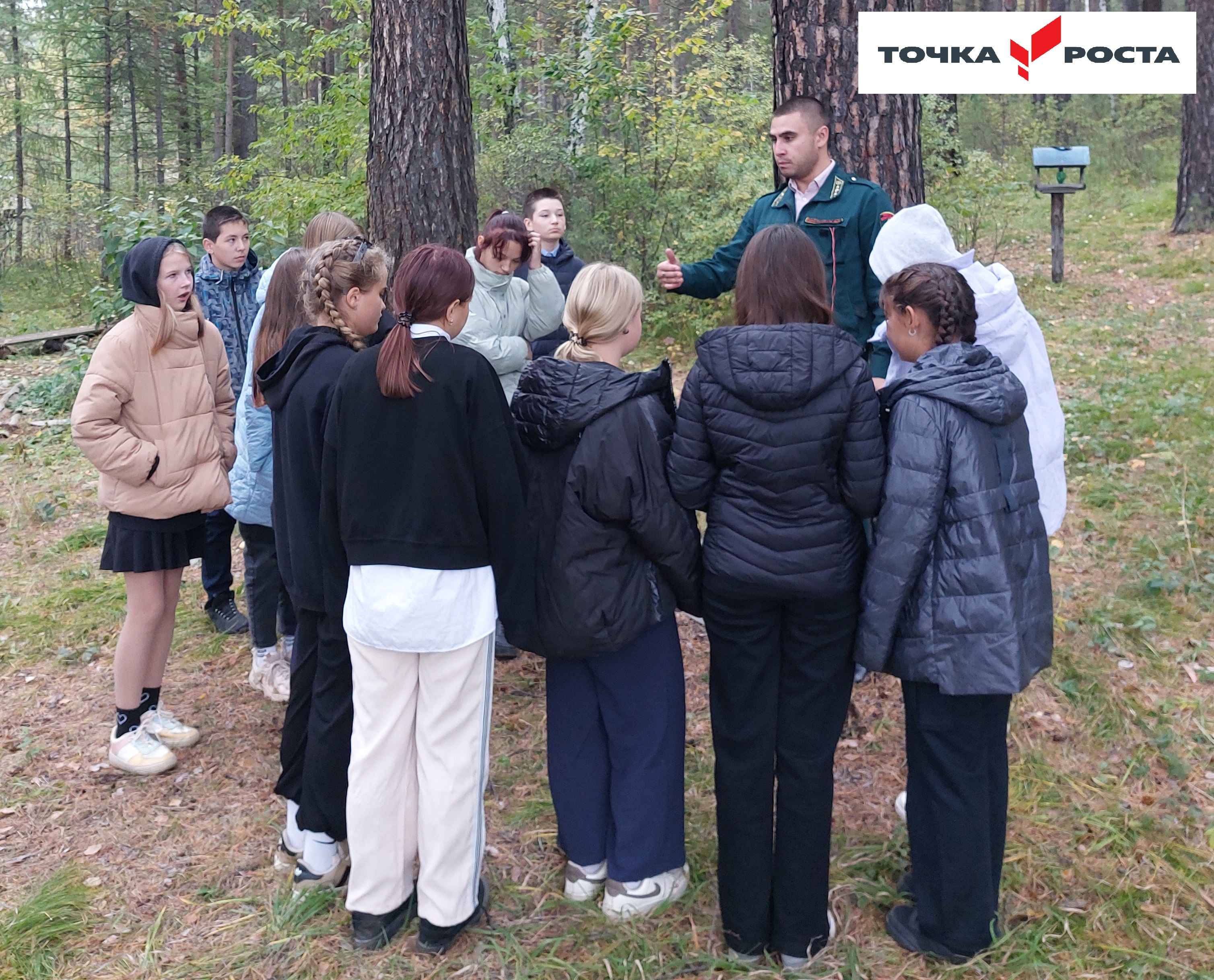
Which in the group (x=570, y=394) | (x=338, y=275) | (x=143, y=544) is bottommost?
(x=143, y=544)

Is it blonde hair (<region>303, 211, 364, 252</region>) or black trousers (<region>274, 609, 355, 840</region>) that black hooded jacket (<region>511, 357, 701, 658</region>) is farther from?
blonde hair (<region>303, 211, 364, 252</region>)

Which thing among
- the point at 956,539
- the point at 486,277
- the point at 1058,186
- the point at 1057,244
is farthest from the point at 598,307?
the point at 1058,186

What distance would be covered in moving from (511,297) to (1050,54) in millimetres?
12401

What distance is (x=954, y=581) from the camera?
8.70 ft

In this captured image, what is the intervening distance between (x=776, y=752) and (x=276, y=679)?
2719mm

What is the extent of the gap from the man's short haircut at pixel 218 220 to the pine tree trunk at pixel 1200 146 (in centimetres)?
1311

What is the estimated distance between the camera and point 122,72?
21438 millimetres

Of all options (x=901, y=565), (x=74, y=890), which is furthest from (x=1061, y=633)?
(x=74, y=890)

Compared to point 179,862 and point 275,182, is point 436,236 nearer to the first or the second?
point 179,862

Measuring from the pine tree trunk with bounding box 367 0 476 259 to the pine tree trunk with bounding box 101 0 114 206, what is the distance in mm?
14446

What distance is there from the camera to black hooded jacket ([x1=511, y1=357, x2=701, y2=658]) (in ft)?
9.31

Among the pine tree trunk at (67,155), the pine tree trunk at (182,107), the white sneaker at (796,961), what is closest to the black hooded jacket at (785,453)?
the white sneaker at (796,961)

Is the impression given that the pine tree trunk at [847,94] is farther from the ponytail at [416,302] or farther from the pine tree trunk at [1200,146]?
the pine tree trunk at [1200,146]

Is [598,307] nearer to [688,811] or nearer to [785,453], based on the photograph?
[785,453]
